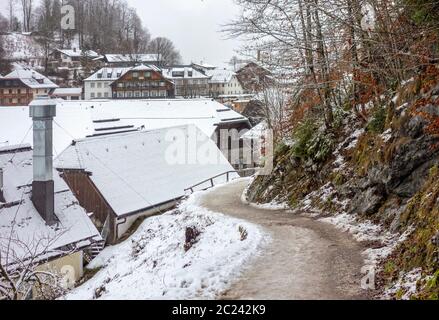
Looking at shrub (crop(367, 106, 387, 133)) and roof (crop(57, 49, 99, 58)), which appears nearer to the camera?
shrub (crop(367, 106, 387, 133))

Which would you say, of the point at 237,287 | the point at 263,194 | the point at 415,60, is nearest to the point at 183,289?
the point at 237,287

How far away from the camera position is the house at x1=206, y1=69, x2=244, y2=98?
7706 centimetres

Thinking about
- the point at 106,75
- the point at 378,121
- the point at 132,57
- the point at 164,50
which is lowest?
the point at 378,121

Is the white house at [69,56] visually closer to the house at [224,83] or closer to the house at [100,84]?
the house at [100,84]

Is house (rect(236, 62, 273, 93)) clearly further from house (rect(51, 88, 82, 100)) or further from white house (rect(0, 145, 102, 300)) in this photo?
house (rect(51, 88, 82, 100))

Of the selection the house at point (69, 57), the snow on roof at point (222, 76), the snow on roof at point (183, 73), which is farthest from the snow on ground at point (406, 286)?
the snow on roof at point (222, 76)

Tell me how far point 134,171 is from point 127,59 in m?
51.0

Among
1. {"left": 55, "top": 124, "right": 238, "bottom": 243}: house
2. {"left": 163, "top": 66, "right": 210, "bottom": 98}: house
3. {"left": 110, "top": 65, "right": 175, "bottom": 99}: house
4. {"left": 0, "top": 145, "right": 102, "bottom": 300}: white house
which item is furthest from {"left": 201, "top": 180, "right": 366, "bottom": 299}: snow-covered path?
{"left": 163, "top": 66, "right": 210, "bottom": 98}: house

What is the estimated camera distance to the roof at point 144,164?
2534cm

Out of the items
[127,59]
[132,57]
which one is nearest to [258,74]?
[127,59]

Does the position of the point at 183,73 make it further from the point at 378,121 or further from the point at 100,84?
the point at 378,121

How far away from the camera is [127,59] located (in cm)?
7506

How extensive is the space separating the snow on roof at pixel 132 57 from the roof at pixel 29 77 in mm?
20501

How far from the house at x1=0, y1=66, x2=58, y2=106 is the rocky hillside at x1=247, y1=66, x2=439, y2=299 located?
134 ft
